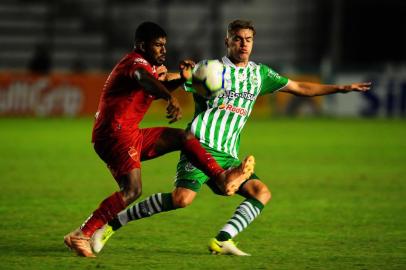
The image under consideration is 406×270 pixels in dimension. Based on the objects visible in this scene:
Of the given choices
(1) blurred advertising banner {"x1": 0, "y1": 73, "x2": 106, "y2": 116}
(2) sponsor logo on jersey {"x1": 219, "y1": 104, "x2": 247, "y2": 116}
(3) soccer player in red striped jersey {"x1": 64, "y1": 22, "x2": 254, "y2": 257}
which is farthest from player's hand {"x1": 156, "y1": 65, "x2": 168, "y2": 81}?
(1) blurred advertising banner {"x1": 0, "y1": 73, "x2": 106, "y2": 116}

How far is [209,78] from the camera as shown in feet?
24.5

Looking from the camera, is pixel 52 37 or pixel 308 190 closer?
pixel 308 190

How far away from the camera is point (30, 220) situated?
964cm

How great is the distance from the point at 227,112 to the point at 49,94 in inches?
831

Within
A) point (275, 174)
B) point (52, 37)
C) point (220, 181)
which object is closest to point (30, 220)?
point (220, 181)

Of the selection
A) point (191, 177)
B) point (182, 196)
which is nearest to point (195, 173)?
point (191, 177)

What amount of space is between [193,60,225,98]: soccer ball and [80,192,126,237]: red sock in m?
1.08

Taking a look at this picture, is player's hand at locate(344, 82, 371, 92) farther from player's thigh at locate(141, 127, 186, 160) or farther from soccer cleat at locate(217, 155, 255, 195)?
player's thigh at locate(141, 127, 186, 160)

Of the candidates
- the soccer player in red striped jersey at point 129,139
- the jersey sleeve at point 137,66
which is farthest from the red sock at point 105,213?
the jersey sleeve at point 137,66

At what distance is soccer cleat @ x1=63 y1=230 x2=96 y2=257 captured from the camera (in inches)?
288

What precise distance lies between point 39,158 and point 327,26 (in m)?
17.3

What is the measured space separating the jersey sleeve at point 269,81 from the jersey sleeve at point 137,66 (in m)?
1.11

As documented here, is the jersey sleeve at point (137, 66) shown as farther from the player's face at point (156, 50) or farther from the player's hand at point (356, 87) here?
the player's hand at point (356, 87)

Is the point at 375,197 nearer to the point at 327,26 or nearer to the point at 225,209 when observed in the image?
the point at 225,209
